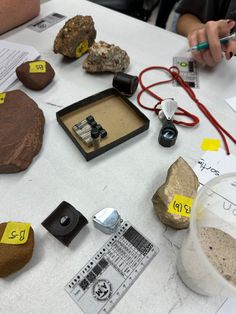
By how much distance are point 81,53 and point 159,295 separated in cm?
89

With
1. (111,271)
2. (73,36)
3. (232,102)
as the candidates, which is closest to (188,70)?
(232,102)

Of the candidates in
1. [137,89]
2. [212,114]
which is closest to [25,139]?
[137,89]

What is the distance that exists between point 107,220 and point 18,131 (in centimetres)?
36

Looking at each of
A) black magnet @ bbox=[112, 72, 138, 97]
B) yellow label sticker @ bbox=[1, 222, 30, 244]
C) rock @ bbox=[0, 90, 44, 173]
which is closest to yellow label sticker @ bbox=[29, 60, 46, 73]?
rock @ bbox=[0, 90, 44, 173]

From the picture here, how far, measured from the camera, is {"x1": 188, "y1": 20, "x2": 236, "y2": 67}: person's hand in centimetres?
94

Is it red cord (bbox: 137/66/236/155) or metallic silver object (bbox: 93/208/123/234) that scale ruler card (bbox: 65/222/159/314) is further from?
red cord (bbox: 137/66/236/155)

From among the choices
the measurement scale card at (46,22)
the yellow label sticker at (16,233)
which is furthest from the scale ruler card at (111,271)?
the measurement scale card at (46,22)

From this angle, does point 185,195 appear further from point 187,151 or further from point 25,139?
point 25,139

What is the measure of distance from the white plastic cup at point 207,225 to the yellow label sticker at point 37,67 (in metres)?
0.68

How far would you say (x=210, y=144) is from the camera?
0.79 metres

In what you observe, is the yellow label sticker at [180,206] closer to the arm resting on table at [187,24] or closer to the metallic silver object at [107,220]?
the metallic silver object at [107,220]

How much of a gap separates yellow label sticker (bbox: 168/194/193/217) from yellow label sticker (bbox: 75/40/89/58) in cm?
69

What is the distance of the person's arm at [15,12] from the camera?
1050mm

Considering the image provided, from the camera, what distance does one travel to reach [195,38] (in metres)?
1.01
